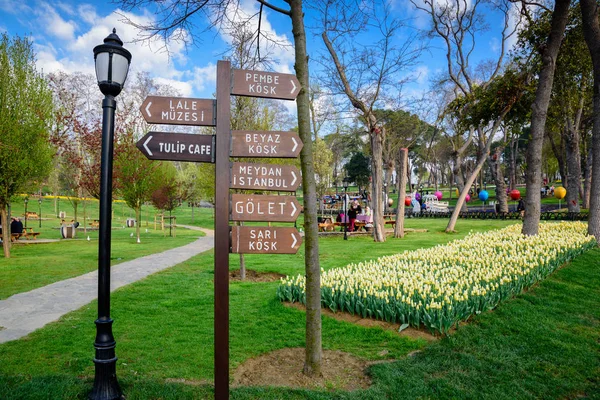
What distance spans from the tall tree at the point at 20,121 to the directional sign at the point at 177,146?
13220 millimetres

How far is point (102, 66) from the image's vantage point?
11.9 feet

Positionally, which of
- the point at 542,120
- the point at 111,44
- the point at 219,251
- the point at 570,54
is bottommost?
the point at 219,251

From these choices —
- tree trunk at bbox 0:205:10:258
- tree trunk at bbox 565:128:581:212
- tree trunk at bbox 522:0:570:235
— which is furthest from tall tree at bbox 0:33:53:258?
tree trunk at bbox 565:128:581:212

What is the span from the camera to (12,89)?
563 inches

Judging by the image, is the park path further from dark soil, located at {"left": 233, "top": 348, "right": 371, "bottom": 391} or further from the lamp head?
the lamp head

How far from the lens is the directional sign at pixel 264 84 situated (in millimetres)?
3559

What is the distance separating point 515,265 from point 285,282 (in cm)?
438

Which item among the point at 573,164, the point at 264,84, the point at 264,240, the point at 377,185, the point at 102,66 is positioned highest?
the point at 573,164

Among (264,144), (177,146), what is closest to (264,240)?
(264,144)

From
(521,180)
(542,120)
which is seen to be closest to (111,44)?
(542,120)

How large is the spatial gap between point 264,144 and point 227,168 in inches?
15.6

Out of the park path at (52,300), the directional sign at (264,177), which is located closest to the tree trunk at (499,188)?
the park path at (52,300)

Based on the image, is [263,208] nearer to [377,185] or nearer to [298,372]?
[298,372]

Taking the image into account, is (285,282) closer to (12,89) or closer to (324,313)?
(324,313)
